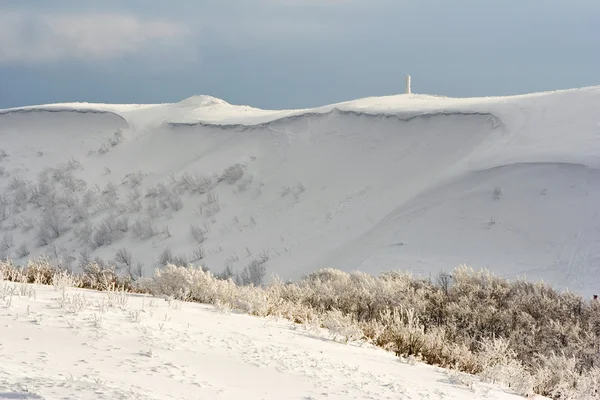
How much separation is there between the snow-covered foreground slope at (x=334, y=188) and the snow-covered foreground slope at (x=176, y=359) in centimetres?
794

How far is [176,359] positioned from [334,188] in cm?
1573

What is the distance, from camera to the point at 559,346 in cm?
822

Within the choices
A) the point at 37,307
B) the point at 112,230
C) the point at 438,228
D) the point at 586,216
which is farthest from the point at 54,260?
the point at 37,307

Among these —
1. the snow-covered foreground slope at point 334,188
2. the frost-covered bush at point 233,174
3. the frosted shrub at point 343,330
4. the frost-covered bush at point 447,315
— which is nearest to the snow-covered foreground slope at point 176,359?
the frosted shrub at point 343,330

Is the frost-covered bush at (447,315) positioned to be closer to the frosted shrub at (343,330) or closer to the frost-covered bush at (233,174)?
the frosted shrub at (343,330)

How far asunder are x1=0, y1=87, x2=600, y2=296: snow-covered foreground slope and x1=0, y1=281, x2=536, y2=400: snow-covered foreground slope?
26.1 feet

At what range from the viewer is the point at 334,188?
20.2 m

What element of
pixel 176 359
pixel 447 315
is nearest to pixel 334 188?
pixel 447 315

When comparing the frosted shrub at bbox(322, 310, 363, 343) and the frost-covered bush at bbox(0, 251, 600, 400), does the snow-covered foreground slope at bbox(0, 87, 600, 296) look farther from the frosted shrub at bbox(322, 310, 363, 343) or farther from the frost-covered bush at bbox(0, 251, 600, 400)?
the frosted shrub at bbox(322, 310, 363, 343)

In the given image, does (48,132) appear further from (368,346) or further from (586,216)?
(368,346)

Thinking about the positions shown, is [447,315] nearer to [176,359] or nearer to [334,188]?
[176,359]

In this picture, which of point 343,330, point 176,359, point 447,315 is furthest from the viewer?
point 447,315

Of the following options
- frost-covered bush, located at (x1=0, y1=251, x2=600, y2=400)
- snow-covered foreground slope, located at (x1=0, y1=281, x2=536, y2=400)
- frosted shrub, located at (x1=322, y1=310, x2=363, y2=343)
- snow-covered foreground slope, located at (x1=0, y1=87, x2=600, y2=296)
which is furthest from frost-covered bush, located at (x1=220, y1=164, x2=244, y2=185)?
snow-covered foreground slope, located at (x1=0, y1=281, x2=536, y2=400)

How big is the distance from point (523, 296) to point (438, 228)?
19.9 feet
